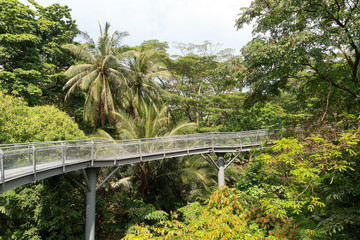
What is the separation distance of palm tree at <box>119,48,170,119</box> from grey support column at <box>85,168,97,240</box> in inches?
323

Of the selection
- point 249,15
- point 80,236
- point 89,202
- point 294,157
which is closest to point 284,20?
point 249,15

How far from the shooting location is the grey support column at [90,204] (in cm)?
873

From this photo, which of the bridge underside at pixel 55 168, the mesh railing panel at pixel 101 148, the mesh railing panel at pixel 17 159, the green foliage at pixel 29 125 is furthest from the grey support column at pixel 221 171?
the mesh railing panel at pixel 17 159

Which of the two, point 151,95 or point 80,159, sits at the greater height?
point 151,95

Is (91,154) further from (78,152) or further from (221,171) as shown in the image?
(221,171)

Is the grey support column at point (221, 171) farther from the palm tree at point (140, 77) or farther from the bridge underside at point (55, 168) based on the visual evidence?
the palm tree at point (140, 77)

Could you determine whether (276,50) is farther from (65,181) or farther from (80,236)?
(80,236)

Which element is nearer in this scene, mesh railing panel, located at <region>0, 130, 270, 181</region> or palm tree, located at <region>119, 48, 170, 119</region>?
mesh railing panel, located at <region>0, 130, 270, 181</region>

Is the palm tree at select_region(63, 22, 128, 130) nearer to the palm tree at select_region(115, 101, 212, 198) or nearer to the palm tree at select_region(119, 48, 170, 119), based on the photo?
the palm tree at select_region(119, 48, 170, 119)

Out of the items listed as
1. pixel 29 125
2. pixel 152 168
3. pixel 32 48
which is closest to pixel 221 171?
pixel 152 168

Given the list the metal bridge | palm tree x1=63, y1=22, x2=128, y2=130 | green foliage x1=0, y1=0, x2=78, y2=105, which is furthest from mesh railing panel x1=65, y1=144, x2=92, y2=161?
palm tree x1=63, y1=22, x2=128, y2=130

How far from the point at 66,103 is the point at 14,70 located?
544 centimetres

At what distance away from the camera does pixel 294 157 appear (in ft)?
19.0

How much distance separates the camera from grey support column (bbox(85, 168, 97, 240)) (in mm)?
8734
